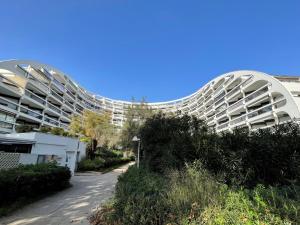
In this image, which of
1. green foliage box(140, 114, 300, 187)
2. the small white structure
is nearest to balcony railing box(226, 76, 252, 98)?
the small white structure

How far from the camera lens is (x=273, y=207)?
349 cm

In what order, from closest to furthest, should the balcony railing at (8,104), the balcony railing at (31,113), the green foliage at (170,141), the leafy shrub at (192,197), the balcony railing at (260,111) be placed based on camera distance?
the leafy shrub at (192,197), the green foliage at (170,141), the balcony railing at (8,104), the balcony railing at (260,111), the balcony railing at (31,113)

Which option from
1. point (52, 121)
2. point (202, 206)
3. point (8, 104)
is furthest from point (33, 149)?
point (52, 121)

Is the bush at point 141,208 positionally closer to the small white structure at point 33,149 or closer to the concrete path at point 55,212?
the concrete path at point 55,212

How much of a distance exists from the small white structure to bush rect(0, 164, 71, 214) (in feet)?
7.43

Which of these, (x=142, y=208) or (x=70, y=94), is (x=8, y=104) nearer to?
(x=70, y=94)

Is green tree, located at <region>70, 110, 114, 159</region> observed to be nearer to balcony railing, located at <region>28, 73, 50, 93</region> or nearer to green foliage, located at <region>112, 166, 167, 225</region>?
balcony railing, located at <region>28, 73, 50, 93</region>

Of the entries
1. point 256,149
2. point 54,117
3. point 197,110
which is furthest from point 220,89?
point 256,149

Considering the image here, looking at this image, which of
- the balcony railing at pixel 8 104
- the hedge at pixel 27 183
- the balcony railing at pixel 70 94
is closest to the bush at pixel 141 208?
the hedge at pixel 27 183

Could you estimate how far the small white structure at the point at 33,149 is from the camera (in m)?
11.5

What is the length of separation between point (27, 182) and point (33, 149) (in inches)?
271

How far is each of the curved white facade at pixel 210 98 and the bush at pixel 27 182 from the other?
58.2ft

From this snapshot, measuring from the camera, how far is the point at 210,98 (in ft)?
203

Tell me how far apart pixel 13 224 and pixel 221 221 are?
5.70 m
